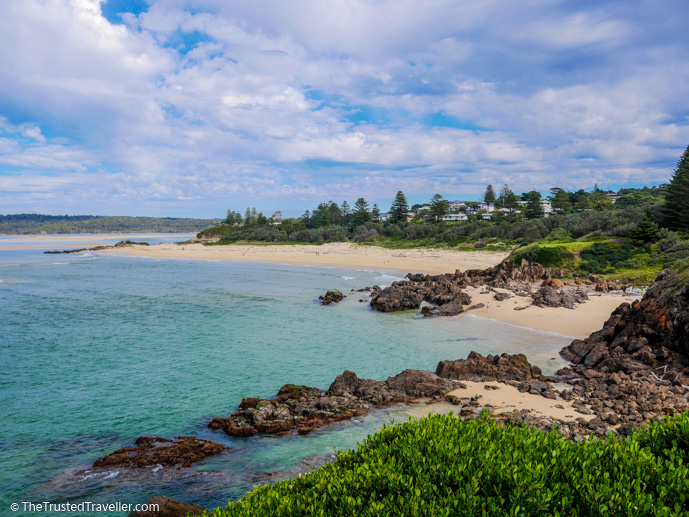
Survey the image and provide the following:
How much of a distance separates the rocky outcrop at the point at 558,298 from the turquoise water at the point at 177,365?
171 inches

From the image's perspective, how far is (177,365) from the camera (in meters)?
16.5

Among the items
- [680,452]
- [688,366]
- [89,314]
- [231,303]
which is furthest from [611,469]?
[89,314]

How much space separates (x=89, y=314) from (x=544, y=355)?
27.3m

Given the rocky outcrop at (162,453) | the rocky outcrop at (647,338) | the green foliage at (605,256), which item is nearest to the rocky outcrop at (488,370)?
the rocky outcrop at (647,338)

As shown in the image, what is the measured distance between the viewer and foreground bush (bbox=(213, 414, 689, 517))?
3635 millimetres

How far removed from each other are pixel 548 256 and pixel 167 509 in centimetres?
3445

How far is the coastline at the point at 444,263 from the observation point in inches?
830

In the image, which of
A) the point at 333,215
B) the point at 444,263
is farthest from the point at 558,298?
the point at 333,215

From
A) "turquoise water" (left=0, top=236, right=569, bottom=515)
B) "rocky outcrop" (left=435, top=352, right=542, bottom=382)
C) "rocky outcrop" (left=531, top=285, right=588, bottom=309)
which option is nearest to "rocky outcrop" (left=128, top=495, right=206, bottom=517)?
"turquoise water" (left=0, top=236, right=569, bottom=515)

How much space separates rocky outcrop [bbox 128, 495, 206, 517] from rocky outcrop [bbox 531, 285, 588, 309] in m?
22.3

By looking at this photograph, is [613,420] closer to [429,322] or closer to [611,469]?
[611,469]

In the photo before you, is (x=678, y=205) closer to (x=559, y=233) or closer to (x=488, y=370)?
(x=559, y=233)

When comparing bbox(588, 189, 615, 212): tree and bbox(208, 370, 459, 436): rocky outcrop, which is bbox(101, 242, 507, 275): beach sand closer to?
bbox(208, 370, 459, 436): rocky outcrop

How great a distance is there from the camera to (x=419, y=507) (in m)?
3.71
